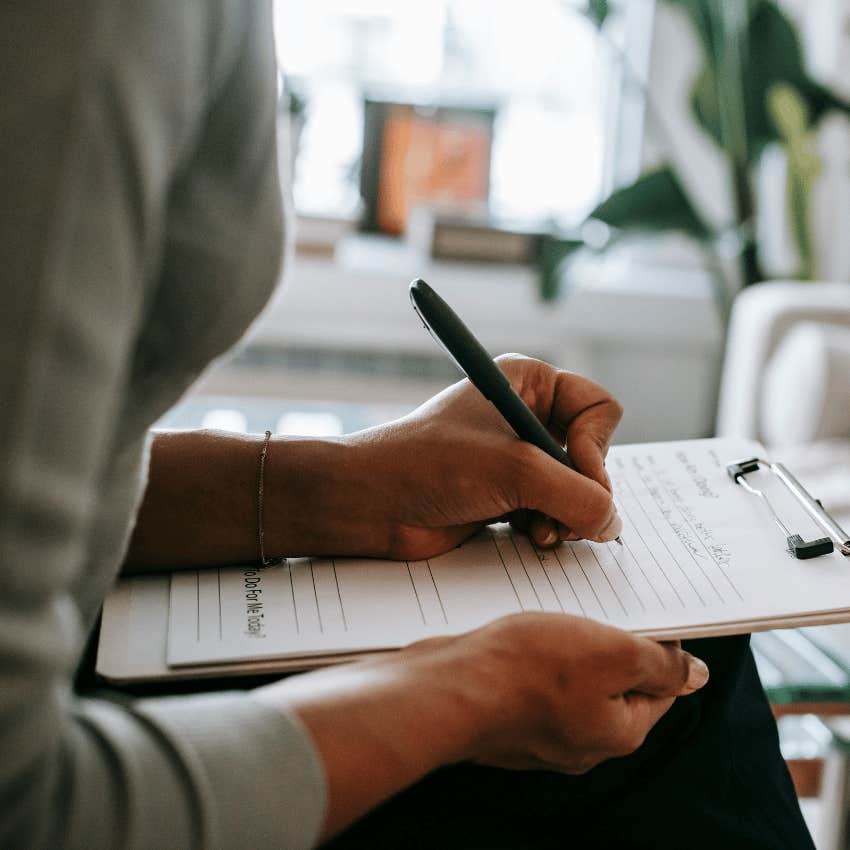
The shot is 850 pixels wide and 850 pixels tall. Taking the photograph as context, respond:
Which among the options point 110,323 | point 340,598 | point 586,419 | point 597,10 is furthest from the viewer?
point 597,10

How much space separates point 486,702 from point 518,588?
13 centimetres

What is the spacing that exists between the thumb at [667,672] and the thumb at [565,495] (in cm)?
10

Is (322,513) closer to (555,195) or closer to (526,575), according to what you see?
(526,575)

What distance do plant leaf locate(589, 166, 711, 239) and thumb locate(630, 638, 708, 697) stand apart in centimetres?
153

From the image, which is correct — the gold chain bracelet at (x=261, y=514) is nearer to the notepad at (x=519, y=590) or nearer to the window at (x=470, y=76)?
the notepad at (x=519, y=590)

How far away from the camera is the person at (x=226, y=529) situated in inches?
12.8

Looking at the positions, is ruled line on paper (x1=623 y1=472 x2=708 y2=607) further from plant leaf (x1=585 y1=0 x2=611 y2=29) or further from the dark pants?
plant leaf (x1=585 y1=0 x2=611 y2=29)

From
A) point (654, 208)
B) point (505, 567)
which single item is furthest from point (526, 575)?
point (654, 208)

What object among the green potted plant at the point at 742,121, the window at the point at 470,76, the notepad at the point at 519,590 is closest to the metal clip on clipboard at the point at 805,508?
the notepad at the point at 519,590

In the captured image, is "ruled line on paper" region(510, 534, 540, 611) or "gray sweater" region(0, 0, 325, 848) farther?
"ruled line on paper" region(510, 534, 540, 611)

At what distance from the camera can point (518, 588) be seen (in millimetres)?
580

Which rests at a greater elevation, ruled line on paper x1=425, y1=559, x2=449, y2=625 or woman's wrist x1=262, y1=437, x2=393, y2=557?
woman's wrist x1=262, y1=437, x2=393, y2=557

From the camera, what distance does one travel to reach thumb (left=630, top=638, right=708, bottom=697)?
494mm

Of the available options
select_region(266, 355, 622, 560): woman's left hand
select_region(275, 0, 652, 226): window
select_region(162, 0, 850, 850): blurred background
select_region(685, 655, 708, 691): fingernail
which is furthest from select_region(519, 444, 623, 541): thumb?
select_region(275, 0, 652, 226): window
